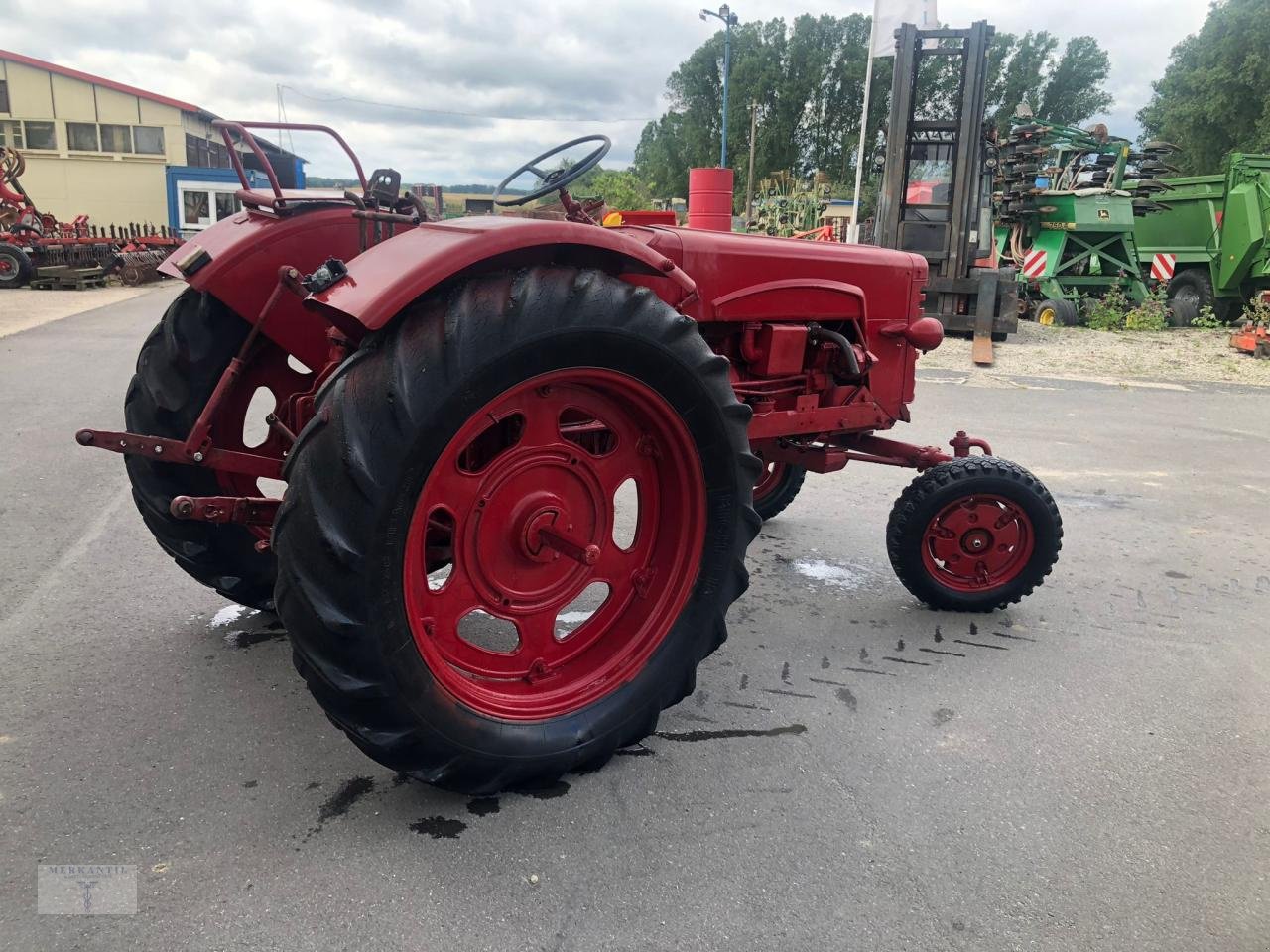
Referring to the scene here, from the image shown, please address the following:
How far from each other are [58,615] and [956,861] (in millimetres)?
3076

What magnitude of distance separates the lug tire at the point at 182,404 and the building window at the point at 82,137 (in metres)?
33.8

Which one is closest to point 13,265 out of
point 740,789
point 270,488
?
point 270,488

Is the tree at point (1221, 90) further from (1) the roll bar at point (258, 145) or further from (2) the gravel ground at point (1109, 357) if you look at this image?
(1) the roll bar at point (258, 145)

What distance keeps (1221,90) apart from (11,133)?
4019 centimetres

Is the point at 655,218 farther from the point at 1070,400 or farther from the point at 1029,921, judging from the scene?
the point at 1070,400

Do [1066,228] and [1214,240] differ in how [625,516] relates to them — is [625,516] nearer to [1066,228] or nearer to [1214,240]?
[1066,228]

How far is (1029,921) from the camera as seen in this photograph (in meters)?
1.99

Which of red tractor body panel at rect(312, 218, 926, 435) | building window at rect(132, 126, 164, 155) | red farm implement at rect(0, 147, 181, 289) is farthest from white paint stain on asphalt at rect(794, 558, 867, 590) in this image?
building window at rect(132, 126, 164, 155)

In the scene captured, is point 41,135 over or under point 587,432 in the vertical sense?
over

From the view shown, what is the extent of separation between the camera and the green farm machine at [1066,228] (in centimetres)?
1374

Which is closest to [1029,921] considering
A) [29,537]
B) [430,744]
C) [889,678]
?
[889,678]

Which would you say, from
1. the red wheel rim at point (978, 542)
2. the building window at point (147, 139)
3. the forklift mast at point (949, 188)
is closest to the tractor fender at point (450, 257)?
the red wheel rim at point (978, 542)

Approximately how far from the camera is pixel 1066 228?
45.3 ft

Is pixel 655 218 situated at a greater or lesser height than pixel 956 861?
greater
